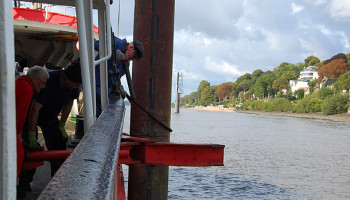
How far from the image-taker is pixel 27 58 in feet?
29.7

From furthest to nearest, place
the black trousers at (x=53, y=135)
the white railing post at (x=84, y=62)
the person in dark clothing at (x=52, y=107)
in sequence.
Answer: the black trousers at (x=53, y=135) → the person in dark clothing at (x=52, y=107) → the white railing post at (x=84, y=62)

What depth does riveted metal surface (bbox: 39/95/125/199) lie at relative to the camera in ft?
3.46

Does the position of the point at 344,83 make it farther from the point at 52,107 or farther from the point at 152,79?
the point at 52,107

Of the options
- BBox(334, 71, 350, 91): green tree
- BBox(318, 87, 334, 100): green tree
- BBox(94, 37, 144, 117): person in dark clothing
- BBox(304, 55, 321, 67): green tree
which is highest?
BBox(304, 55, 321, 67): green tree

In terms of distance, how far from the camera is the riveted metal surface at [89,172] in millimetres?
1054

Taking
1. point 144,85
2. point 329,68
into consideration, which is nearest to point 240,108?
point 329,68

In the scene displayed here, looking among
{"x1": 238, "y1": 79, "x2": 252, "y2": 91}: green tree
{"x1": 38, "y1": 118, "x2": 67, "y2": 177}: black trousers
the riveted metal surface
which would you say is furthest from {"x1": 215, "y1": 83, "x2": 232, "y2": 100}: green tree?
the riveted metal surface

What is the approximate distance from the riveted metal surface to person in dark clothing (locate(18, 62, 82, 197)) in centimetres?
137

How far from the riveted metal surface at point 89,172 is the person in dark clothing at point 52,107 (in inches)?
54.1

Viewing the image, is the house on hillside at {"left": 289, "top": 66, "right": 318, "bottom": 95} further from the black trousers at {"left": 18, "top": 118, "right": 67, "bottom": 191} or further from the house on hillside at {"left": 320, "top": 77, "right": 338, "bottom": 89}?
the black trousers at {"left": 18, "top": 118, "right": 67, "bottom": 191}

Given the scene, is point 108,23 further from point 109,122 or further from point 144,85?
point 144,85

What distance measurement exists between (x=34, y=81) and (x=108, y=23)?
3.18 ft

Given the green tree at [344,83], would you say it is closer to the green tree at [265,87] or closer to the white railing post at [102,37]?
the green tree at [265,87]

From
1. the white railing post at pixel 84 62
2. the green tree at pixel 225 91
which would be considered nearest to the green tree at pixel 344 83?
the green tree at pixel 225 91
